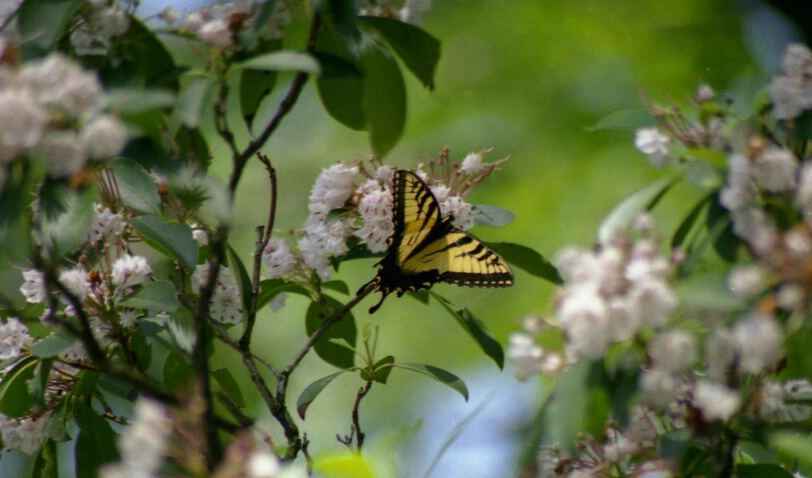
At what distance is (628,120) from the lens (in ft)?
4.25

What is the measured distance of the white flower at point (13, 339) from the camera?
1357 millimetres

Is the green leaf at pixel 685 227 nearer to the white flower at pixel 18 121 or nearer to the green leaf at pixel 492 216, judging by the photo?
the green leaf at pixel 492 216

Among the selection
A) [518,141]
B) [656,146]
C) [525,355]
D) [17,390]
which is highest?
[656,146]

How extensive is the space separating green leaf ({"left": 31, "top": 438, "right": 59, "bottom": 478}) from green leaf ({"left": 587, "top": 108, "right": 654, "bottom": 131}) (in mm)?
956

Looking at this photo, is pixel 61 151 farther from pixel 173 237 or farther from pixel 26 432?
pixel 26 432

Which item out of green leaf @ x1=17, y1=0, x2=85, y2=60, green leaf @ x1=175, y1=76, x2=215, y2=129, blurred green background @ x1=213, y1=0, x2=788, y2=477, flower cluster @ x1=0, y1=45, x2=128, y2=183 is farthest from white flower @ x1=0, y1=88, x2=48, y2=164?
blurred green background @ x1=213, y1=0, x2=788, y2=477

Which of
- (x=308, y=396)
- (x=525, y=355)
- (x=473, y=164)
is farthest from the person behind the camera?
(x=473, y=164)

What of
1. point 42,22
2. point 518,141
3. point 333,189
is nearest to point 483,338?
point 333,189

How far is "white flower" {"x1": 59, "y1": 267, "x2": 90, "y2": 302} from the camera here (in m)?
1.26

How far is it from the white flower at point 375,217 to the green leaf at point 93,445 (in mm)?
494

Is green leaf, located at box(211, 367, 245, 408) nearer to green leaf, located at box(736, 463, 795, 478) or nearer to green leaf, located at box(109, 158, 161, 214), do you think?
green leaf, located at box(109, 158, 161, 214)

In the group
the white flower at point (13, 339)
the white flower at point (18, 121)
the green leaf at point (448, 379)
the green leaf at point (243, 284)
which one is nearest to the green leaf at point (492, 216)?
the green leaf at point (448, 379)

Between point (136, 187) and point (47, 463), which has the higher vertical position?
point (136, 187)

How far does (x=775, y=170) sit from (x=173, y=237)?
80cm
